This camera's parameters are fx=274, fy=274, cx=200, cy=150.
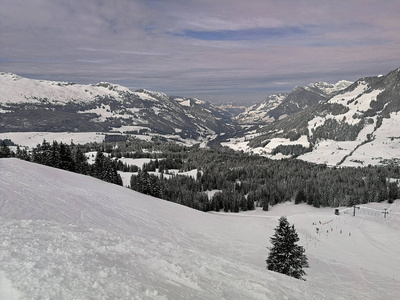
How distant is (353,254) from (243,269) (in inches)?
1493

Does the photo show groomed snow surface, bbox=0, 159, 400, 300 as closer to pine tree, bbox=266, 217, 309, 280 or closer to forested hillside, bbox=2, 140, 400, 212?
pine tree, bbox=266, 217, 309, 280

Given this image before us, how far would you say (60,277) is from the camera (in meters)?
11.3

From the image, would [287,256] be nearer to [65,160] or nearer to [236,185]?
[65,160]

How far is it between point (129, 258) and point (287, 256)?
21848 mm

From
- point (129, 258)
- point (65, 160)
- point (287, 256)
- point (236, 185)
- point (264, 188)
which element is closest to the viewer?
point (129, 258)

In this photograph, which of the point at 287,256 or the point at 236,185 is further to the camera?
the point at 236,185

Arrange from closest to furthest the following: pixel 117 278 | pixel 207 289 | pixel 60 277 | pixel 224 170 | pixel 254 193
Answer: pixel 60 277, pixel 117 278, pixel 207 289, pixel 254 193, pixel 224 170

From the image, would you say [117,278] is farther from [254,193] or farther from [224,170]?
[224,170]

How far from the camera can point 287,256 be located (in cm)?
3197

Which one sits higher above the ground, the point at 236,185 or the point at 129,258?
the point at 129,258

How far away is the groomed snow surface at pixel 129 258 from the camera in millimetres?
11523

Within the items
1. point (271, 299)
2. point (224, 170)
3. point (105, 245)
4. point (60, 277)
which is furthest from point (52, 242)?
point (224, 170)

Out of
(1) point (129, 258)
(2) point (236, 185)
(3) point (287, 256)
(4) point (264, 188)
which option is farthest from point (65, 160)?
(2) point (236, 185)

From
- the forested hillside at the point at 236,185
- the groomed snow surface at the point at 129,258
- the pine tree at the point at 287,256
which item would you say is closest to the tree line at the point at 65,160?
the forested hillside at the point at 236,185
